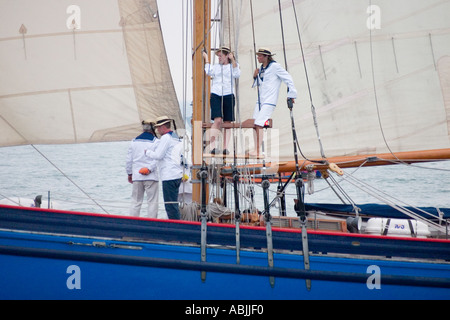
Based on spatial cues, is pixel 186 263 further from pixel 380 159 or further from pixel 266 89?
pixel 380 159

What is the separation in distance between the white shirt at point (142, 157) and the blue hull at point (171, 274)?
4.79ft

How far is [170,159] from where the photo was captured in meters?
7.01

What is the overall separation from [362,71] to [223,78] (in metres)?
2.28

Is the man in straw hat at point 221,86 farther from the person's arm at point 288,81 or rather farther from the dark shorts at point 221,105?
the person's arm at point 288,81

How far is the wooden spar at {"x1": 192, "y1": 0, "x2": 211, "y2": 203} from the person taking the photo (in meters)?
7.43

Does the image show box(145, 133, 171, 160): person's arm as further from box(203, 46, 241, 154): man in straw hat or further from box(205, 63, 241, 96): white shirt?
box(205, 63, 241, 96): white shirt

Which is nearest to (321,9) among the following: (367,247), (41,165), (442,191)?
(367,247)

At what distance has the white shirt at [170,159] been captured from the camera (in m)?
6.91

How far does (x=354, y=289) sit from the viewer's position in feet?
18.9

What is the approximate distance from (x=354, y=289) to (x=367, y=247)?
0.44 m

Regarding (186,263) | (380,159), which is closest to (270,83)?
(380,159)

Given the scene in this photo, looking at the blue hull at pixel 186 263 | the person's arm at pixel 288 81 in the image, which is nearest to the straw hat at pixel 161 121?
the person's arm at pixel 288 81

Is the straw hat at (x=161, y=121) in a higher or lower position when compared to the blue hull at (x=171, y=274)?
higher
